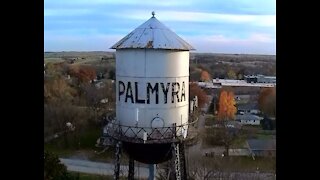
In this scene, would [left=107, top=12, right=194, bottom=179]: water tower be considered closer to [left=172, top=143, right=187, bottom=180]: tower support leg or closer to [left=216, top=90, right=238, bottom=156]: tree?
[left=172, top=143, right=187, bottom=180]: tower support leg

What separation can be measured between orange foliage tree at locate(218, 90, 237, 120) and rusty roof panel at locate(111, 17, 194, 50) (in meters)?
5.57

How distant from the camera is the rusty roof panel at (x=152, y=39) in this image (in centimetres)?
540

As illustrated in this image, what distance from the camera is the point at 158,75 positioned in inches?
208

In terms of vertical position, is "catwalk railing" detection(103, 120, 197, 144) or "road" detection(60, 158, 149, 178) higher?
"catwalk railing" detection(103, 120, 197, 144)

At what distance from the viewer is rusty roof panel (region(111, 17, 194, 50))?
5.40 metres

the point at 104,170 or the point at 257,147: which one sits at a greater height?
the point at 257,147

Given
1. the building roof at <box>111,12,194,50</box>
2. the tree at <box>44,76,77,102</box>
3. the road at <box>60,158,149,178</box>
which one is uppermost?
the building roof at <box>111,12,194,50</box>

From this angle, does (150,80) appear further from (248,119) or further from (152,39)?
(248,119)

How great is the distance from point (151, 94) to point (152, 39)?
29.5 inches

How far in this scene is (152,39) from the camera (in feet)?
17.9

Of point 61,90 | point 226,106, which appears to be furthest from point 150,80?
point 61,90

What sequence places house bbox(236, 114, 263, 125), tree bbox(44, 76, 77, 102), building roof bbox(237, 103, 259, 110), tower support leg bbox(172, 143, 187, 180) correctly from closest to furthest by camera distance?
tower support leg bbox(172, 143, 187, 180) < tree bbox(44, 76, 77, 102) < house bbox(236, 114, 263, 125) < building roof bbox(237, 103, 259, 110)

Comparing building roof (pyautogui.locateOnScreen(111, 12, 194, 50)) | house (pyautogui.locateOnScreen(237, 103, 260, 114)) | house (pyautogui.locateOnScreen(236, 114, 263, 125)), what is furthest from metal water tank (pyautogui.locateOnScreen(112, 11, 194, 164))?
house (pyautogui.locateOnScreen(237, 103, 260, 114))
